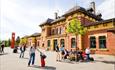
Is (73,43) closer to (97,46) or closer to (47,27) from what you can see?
(97,46)

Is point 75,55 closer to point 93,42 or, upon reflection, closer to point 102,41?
point 102,41

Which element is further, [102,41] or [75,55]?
[102,41]

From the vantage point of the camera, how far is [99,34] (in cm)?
2367

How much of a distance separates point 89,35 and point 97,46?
8.19 ft

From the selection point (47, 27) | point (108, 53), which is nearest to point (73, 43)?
point (108, 53)

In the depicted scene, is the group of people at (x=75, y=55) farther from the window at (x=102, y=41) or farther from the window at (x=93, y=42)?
the window at (x=93, y=42)

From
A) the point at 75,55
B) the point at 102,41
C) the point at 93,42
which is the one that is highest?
the point at 102,41

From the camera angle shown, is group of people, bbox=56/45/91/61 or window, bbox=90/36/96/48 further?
window, bbox=90/36/96/48

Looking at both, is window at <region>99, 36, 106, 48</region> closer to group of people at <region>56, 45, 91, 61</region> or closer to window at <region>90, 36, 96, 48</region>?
window at <region>90, 36, 96, 48</region>

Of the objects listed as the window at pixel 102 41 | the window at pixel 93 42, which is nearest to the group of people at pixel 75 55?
the window at pixel 102 41

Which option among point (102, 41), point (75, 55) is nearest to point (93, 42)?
point (102, 41)

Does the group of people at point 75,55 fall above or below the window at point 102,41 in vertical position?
below

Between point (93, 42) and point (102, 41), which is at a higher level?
point (102, 41)

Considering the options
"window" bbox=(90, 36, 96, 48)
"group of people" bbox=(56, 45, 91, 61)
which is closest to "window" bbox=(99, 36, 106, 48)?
"window" bbox=(90, 36, 96, 48)
